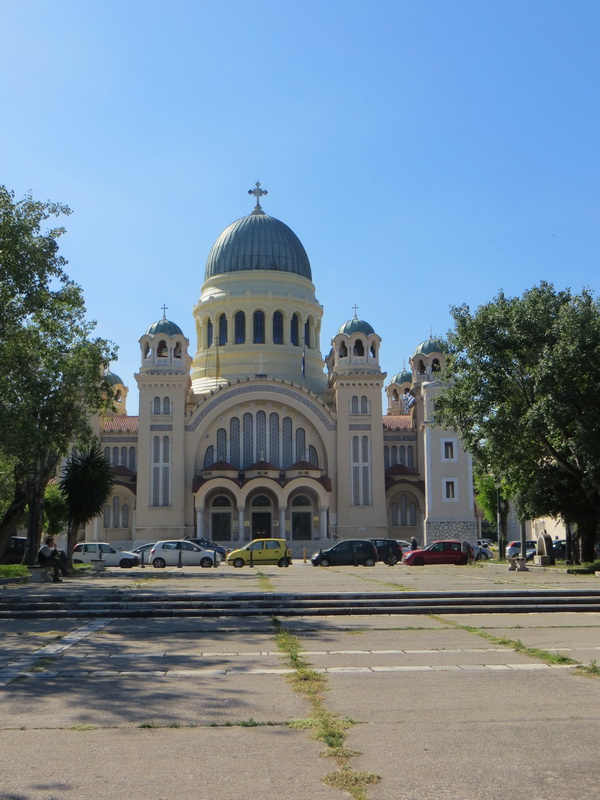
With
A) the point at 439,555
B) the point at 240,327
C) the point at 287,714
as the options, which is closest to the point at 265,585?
the point at 287,714

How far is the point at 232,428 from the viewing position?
6250 centimetres

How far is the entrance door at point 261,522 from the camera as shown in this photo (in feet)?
199

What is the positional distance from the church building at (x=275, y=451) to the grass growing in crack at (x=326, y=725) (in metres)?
47.3

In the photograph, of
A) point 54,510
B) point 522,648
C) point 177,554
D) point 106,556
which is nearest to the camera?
point 522,648

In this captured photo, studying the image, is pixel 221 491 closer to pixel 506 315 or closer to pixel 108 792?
pixel 506 315

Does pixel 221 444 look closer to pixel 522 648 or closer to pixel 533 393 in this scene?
pixel 533 393

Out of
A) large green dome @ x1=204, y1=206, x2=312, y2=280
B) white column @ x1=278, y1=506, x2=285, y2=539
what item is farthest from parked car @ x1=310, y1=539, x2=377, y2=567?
large green dome @ x1=204, y1=206, x2=312, y2=280

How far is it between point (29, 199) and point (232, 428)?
124 ft

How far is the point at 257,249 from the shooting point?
69.9 m

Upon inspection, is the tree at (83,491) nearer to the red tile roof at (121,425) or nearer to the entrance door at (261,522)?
the entrance door at (261,522)

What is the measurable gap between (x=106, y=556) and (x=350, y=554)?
11505 millimetres

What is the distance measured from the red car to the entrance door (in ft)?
73.1

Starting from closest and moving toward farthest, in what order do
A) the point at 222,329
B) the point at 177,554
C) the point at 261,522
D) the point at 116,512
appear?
the point at 177,554 → the point at 261,522 → the point at 116,512 → the point at 222,329

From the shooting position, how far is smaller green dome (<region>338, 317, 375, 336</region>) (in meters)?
64.4
